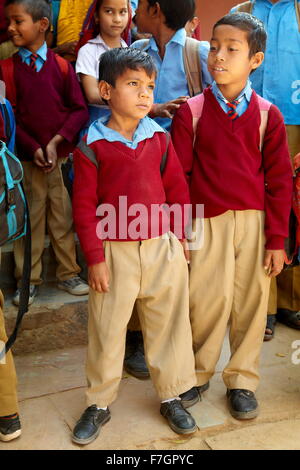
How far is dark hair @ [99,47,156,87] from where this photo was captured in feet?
8.28

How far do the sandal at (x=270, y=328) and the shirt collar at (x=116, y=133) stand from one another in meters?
1.60

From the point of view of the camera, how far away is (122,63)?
253 centimetres

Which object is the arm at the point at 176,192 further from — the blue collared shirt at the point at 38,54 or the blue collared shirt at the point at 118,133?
the blue collared shirt at the point at 38,54

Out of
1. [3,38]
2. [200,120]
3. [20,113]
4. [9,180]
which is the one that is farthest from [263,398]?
[3,38]

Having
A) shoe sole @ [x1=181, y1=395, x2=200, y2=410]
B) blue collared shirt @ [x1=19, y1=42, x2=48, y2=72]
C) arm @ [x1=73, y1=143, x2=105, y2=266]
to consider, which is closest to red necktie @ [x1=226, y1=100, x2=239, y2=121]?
arm @ [x1=73, y1=143, x2=105, y2=266]

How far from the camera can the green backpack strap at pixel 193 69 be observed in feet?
10.4

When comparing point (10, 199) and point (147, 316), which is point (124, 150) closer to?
point (10, 199)

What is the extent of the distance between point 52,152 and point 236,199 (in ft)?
3.89

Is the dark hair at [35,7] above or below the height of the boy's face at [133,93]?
above

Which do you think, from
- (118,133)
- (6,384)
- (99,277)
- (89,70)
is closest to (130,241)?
(99,277)

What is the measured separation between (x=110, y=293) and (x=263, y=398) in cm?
103

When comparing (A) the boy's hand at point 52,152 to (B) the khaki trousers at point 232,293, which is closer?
(B) the khaki trousers at point 232,293

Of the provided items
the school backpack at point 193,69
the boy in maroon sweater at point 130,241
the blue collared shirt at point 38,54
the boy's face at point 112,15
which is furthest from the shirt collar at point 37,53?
the boy in maroon sweater at point 130,241

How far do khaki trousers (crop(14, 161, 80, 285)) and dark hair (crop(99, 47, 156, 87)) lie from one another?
1.08 metres
